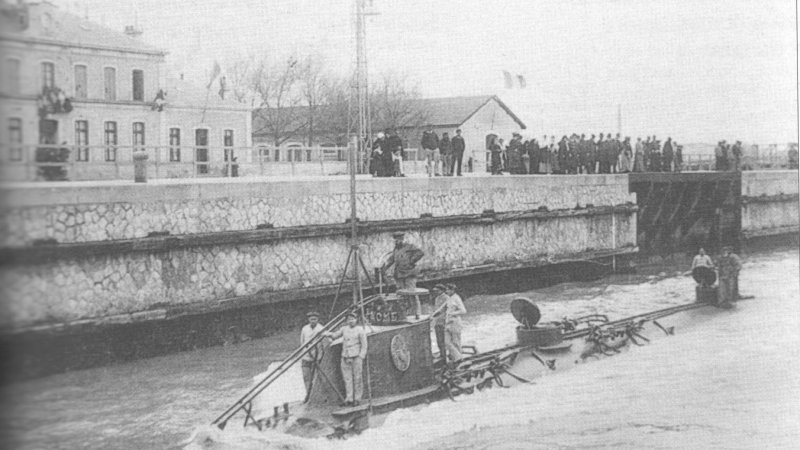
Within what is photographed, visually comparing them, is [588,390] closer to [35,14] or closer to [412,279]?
[412,279]

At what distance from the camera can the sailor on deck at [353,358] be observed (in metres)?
8.70

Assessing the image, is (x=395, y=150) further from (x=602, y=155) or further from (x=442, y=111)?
(x=602, y=155)

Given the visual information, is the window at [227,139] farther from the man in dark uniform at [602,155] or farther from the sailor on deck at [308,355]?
the man in dark uniform at [602,155]

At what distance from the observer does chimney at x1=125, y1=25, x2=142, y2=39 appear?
8.64m

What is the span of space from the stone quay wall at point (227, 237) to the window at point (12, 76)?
0.64 m

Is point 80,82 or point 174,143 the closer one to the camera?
point 80,82

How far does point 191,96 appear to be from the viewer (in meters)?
10.7

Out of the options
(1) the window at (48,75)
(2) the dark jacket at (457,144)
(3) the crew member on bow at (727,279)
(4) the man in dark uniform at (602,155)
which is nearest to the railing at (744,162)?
(4) the man in dark uniform at (602,155)

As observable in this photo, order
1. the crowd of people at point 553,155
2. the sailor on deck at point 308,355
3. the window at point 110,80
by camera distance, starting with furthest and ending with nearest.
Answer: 1. the crowd of people at point 553,155
2. the sailor on deck at point 308,355
3. the window at point 110,80

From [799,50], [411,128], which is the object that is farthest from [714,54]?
[411,128]

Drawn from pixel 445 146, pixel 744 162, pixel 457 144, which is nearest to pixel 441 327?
pixel 445 146

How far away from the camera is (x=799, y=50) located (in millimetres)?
9992

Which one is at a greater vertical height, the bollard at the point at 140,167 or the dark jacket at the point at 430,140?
the dark jacket at the point at 430,140

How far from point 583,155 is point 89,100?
17.4 metres
